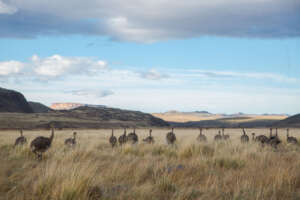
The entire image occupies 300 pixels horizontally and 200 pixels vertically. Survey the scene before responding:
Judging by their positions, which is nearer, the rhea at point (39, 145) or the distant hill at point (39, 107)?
the rhea at point (39, 145)

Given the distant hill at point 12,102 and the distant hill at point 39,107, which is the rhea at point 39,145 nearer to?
the distant hill at point 12,102

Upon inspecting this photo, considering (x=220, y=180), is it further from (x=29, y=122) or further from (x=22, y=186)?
(x=29, y=122)

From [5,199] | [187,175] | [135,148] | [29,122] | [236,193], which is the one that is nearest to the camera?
[5,199]

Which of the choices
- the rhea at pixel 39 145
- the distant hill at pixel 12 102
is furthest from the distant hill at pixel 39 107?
the rhea at pixel 39 145

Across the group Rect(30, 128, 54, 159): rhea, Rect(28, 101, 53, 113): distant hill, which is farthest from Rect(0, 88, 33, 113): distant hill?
Rect(30, 128, 54, 159): rhea

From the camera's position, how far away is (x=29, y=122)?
Answer: 230 feet

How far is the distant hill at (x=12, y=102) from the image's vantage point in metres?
113

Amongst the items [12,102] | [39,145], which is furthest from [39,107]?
[39,145]


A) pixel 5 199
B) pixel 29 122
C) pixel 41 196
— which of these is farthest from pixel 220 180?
pixel 29 122

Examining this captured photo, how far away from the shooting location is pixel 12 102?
119 meters

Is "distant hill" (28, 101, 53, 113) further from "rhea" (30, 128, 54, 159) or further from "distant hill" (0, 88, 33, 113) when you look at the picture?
"rhea" (30, 128, 54, 159)

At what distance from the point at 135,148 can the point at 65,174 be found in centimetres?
681

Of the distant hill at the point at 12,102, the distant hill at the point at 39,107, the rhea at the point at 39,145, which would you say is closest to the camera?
the rhea at the point at 39,145

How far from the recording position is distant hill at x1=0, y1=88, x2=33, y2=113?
4458 inches
